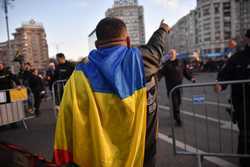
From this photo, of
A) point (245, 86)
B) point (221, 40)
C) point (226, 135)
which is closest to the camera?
point (245, 86)

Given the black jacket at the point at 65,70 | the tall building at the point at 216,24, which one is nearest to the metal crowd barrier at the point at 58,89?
the black jacket at the point at 65,70

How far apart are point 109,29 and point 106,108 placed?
0.52m

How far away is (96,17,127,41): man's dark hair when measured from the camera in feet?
6.12

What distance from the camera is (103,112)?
5.72 ft

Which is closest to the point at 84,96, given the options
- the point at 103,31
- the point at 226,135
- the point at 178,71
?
the point at 103,31

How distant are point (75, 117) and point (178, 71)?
20.0 feet

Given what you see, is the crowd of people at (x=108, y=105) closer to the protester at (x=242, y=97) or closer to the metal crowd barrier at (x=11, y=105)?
the protester at (x=242, y=97)

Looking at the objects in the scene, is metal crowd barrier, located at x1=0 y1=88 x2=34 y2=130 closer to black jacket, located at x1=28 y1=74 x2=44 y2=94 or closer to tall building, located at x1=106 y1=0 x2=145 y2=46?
black jacket, located at x1=28 y1=74 x2=44 y2=94

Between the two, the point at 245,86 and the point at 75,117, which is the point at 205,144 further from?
the point at 75,117

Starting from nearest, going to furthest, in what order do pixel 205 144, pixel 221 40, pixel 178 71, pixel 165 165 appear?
pixel 165 165 → pixel 205 144 → pixel 178 71 → pixel 221 40

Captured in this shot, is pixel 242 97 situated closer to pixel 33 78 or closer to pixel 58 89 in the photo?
pixel 58 89

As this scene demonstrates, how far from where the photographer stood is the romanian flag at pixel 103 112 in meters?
1.72

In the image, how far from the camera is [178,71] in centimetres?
753

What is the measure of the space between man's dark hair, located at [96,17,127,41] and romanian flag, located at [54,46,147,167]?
0.30 feet
